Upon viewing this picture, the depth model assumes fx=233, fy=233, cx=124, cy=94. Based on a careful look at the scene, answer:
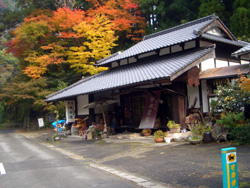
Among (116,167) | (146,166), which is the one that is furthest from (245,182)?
(116,167)

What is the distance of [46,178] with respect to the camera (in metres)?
6.15

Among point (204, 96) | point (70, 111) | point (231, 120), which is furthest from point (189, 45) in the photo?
point (70, 111)

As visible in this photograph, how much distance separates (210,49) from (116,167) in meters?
7.71

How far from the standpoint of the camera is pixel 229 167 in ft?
12.1

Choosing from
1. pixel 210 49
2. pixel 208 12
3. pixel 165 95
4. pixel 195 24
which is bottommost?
pixel 165 95

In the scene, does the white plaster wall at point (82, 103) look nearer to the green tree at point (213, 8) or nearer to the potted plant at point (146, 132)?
the potted plant at point (146, 132)

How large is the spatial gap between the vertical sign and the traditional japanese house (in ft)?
19.9

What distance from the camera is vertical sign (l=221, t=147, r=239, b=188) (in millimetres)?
3664

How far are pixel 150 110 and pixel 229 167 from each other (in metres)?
9.25

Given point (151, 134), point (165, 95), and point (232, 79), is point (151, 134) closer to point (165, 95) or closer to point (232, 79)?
point (165, 95)

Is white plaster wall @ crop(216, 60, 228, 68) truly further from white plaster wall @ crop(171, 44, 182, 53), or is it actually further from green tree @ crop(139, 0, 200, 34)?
green tree @ crop(139, 0, 200, 34)

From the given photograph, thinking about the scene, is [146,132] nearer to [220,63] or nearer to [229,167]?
[220,63]

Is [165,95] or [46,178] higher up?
[165,95]

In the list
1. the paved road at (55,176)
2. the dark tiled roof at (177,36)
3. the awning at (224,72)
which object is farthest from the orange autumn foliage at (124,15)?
the paved road at (55,176)
